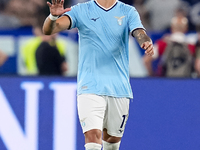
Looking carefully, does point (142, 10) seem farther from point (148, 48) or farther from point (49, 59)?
point (148, 48)

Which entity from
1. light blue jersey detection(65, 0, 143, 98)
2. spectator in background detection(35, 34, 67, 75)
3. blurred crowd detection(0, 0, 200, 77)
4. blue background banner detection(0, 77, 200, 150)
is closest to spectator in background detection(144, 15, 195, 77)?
blue background banner detection(0, 77, 200, 150)

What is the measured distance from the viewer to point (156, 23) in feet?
38.0

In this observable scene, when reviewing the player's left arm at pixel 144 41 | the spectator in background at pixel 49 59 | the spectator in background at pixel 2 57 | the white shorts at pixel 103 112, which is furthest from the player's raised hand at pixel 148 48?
the spectator in background at pixel 2 57

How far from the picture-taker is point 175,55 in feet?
28.2

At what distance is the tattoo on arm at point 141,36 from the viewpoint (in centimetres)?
520

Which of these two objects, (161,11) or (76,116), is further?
(161,11)

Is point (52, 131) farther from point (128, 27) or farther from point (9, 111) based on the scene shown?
point (128, 27)

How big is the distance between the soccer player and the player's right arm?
1cm

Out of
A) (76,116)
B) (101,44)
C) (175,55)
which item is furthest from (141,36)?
(175,55)

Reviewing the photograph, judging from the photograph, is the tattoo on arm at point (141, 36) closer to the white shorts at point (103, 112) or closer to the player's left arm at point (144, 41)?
the player's left arm at point (144, 41)

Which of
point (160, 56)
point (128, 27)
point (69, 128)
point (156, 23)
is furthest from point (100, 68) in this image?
point (156, 23)

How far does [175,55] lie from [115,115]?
3194mm

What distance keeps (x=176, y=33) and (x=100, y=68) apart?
397 cm

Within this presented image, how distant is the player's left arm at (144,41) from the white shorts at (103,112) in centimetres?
72
